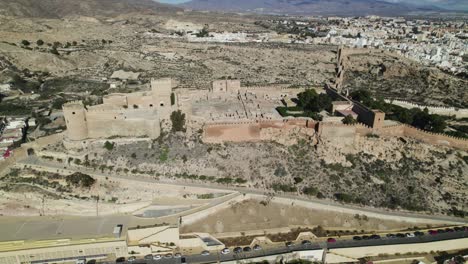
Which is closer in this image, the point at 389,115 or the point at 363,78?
the point at 389,115

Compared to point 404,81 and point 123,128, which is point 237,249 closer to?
point 123,128

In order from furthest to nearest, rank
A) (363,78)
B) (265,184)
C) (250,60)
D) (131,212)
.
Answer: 1. (250,60)
2. (363,78)
3. (265,184)
4. (131,212)

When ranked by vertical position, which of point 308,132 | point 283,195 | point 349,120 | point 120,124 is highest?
point 349,120

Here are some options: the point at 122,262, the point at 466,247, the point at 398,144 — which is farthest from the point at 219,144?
the point at 466,247

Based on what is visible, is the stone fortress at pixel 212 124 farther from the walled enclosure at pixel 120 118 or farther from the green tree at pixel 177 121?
the green tree at pixel 177 121

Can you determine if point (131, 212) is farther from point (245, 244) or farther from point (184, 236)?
point (245, 244)

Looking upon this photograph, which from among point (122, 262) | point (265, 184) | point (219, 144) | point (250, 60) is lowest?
point (122, 262)

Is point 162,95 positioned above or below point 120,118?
above

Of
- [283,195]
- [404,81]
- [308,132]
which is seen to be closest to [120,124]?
[283,195]
